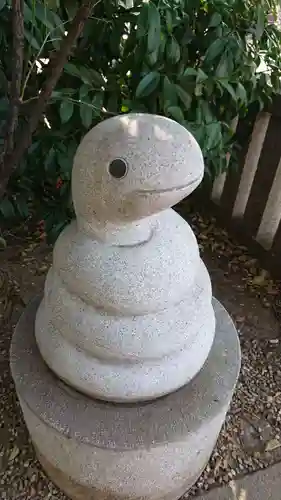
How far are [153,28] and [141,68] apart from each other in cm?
20

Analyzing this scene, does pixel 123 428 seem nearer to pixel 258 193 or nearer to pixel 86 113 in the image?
pixel 86 113

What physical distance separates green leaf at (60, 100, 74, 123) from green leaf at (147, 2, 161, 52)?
A: 1.03ft

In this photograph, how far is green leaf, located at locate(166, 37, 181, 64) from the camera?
183cm

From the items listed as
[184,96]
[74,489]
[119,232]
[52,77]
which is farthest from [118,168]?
[74,489]

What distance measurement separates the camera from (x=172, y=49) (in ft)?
5.99

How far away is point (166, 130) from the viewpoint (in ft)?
3.68

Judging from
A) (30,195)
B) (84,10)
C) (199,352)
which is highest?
(84,10)

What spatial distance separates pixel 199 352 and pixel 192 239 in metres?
0.29

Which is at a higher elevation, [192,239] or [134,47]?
[134,47]

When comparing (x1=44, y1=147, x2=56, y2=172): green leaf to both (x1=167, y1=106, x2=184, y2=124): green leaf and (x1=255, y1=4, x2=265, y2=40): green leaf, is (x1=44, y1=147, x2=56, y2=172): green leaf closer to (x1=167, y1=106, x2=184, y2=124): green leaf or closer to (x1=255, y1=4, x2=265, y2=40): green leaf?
(x1=167, y1=106, x2=184, y2=124): green leaf

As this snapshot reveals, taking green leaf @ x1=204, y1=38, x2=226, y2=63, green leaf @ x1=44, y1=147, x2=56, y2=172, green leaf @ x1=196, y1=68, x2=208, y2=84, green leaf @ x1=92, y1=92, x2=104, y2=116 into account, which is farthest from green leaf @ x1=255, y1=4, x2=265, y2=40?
green leaf @ x1=44, y1=147, x2=56, y2=172

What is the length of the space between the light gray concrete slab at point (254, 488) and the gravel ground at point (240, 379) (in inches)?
1.0

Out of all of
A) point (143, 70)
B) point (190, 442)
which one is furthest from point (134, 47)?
point (190, 442)

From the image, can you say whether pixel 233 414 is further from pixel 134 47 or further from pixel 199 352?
pixel 134 47
